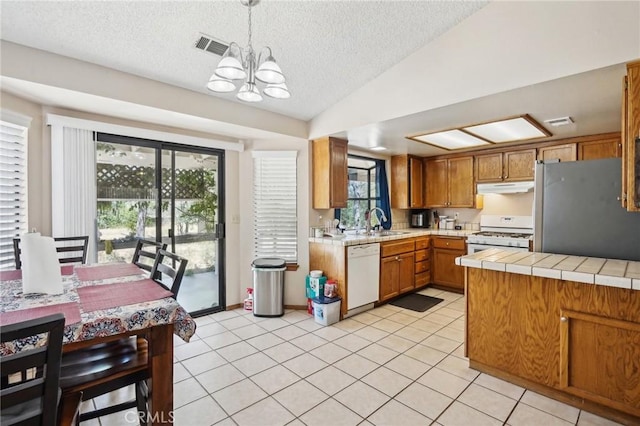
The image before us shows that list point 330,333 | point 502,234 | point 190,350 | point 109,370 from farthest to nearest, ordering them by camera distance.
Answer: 1. point 502,234
2. point 330,333
3. point 190,350
4. point 109,370

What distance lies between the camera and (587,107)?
8.95 feet

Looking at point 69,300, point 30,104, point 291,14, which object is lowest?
point 69,300

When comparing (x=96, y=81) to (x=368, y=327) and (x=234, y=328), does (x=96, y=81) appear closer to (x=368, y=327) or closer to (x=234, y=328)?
(x=234, y=328)

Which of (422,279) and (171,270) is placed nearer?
(171,270)

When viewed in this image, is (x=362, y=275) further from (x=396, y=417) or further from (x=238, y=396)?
(x=238, y=396)

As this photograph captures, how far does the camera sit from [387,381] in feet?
7.76

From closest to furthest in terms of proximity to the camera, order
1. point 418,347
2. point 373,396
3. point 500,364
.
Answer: point 373,396 → point 500,364 → point 418,347

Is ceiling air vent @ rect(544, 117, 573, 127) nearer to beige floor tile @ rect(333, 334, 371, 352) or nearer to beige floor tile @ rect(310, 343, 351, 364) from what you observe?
beige floor tile @ rect(333, 334, 371, 352)

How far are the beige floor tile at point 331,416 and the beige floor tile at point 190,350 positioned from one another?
4.31ft

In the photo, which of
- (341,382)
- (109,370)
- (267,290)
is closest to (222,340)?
(267,290)

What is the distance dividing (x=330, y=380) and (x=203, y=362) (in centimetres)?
111

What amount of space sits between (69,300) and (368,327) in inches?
108

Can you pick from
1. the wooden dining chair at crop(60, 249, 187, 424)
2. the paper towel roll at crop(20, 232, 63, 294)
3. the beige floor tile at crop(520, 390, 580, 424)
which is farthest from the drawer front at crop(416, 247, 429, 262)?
the paper towel roll at crop(20, 232, 63, 294)

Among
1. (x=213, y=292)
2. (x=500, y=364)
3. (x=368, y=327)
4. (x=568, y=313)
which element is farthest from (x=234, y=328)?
(x=568, y=313)
